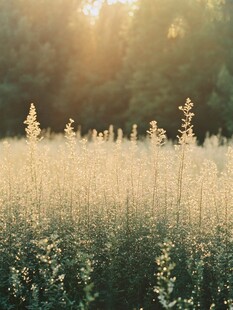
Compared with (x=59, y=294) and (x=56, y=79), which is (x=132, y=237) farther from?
(x=56, y=79)

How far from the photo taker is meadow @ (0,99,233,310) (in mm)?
4453

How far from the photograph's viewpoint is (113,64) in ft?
89.5

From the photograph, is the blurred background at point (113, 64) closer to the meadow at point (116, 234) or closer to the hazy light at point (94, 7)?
the hazy light at point (94, 7)

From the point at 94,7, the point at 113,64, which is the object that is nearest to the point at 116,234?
the point at 113,64

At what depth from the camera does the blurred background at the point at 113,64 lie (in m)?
24.6

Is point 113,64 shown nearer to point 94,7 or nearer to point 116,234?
point 94,7

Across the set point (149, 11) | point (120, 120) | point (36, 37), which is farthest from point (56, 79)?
point (149, 11)

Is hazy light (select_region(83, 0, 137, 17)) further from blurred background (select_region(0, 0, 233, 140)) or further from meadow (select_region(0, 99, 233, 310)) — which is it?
meadow (select_region(0, 99, 233, 310))

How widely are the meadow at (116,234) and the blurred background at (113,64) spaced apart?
18.3 meters

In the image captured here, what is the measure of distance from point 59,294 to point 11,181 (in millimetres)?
1346

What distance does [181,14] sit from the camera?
24.3 m

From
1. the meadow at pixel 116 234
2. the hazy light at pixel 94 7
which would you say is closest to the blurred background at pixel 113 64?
the hazy light at pixel 94 7

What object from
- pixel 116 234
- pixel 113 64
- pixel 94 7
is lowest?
pixel 116 234

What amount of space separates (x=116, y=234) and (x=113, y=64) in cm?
2299
